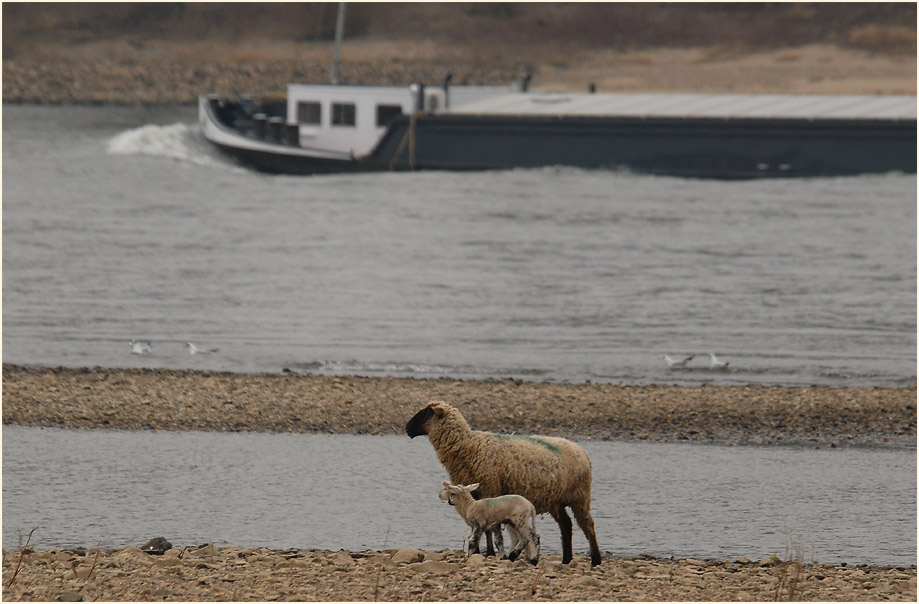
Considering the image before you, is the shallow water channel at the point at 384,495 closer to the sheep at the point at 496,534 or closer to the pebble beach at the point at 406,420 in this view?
the pebble beach at the point at 406,420

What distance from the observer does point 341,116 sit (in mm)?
44969

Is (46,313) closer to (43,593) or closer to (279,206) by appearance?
(43,593)

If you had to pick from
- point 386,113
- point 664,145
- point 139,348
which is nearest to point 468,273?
point 139,348

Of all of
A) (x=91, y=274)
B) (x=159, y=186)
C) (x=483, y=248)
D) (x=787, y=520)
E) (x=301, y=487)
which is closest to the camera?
(x=787, y=520)

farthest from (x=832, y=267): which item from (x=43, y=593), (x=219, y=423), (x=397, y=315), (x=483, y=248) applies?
(x=43, y=593)

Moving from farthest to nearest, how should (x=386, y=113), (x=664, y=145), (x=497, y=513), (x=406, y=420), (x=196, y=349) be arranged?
(x=386, y=113), (x=664, y=145), (x=196, y=349), (x=406, y=420), (x=497, y=513)

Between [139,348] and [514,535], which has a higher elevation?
[514,535]

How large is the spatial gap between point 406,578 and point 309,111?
3879cm

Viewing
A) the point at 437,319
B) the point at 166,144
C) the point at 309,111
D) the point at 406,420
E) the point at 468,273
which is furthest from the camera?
the point at 166,144

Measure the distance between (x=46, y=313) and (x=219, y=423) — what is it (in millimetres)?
10533

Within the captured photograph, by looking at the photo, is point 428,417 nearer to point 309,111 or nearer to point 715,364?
point 715,364

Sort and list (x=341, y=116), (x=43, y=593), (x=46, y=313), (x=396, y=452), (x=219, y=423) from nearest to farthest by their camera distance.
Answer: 1. (x=43, y=593)
2. (x=396, y=452)
3. (x=219, y=423)
4. (x=46, y=313)
5. (x=341, y=116)

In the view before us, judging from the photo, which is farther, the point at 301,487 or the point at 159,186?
the point at 159,186

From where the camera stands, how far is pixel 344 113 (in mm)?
44812
